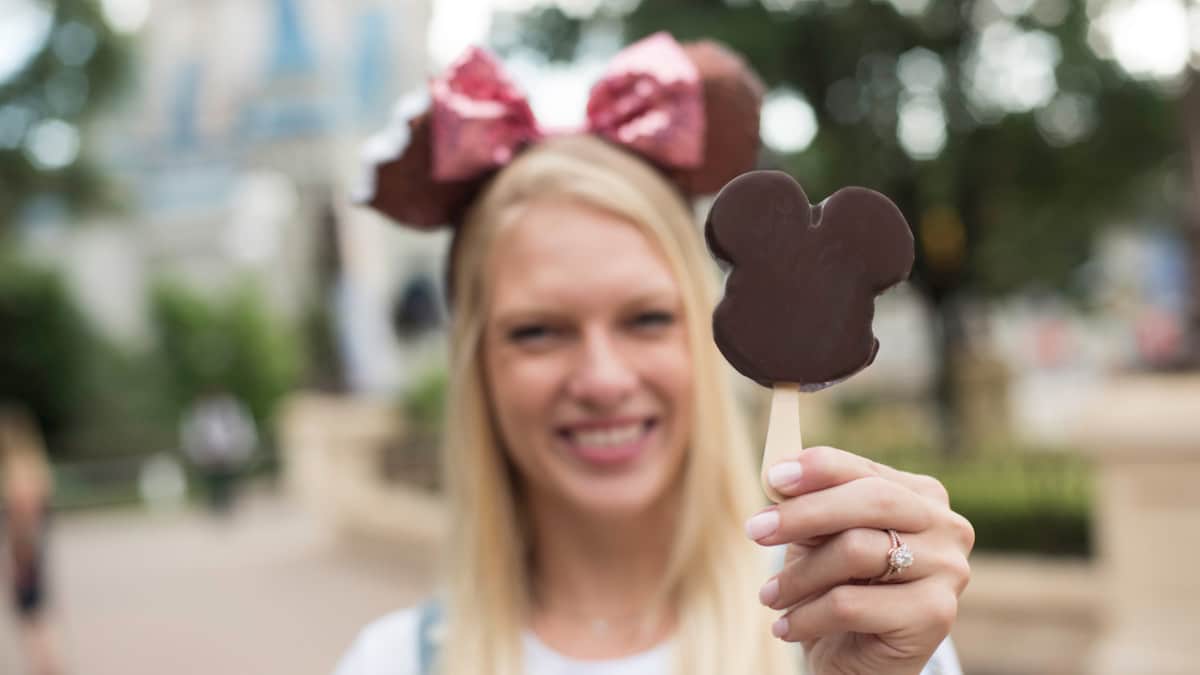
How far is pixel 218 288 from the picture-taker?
24.7 metres

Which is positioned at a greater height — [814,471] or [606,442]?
[606,442]

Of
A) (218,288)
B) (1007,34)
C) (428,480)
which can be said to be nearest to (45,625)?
(428,480)

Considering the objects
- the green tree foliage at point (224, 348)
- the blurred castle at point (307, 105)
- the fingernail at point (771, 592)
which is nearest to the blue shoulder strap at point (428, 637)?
the fingernail at point (771, 592)

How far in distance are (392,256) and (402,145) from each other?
17.1 meters

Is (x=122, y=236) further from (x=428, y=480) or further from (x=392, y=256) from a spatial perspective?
(x=428, y=480)

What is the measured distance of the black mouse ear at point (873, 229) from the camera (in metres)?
1.17

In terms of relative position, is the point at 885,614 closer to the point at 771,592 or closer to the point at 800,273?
the point at 771,592

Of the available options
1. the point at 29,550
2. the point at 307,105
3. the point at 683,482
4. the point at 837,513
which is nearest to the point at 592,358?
the point at 683,482

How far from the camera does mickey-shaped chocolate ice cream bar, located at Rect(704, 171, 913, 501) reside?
1.17 meters

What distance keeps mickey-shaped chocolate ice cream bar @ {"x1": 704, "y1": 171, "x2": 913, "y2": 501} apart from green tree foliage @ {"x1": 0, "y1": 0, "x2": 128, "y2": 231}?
22.2 metres

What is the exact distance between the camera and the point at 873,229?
3.87 feet

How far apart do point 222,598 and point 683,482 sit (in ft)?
30.6

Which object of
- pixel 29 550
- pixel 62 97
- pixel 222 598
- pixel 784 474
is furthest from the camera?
pixel 62 97

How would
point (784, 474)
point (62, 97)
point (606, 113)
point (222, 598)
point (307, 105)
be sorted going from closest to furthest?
point (784, 474) < point (606, 113) < point (222, 598) < point (307, 105) < point (62, 97)
